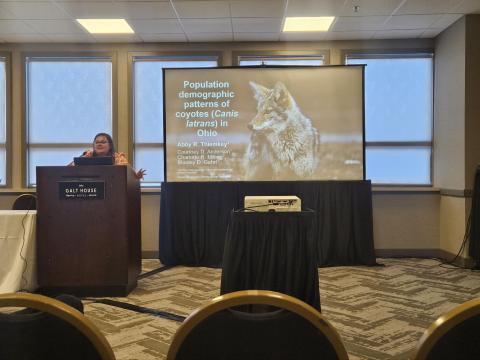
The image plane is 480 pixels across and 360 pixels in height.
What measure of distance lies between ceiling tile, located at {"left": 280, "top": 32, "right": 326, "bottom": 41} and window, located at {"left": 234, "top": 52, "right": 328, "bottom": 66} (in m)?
0.21

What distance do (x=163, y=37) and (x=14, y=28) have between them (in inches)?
72.9

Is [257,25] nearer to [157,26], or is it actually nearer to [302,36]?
[302,36]

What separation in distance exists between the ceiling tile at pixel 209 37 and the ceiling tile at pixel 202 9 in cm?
66

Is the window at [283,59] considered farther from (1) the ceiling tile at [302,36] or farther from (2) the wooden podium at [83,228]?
(2) the wooden podium at [83,228]

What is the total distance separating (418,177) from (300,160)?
1.81 m

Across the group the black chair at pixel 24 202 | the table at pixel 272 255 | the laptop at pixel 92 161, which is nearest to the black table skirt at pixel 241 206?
the black chair at pixel 24 202

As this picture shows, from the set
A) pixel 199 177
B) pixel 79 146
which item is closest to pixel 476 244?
pixel 199 177

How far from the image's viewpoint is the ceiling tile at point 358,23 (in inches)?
208

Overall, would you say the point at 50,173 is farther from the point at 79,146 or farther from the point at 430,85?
the point at 430,85

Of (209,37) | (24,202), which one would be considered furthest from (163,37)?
(24,202)

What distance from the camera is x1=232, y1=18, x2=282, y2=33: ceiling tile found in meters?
5.35

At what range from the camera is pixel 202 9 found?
196 inches

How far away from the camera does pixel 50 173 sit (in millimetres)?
3928

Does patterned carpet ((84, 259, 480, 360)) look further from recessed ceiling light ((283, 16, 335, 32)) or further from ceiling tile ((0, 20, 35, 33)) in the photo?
ceiling tile ((0, 20, 35, 33))
